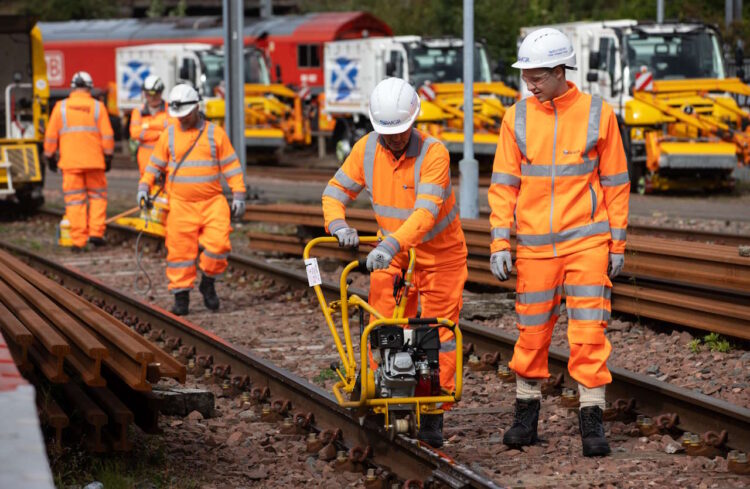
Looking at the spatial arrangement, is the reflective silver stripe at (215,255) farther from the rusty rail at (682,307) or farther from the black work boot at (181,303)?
the rusty rail at (682,307)

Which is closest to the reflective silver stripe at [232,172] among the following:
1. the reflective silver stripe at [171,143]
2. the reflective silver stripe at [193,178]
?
the reflective silver stripe at [193,178]

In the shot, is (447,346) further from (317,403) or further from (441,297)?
(317,403)

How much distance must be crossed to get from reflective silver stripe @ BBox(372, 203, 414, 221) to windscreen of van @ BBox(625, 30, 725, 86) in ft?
54.6

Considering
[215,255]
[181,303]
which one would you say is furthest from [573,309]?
[181,303]

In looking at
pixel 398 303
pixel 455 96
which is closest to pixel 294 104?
pixel 455 96

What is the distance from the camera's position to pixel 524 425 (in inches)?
256

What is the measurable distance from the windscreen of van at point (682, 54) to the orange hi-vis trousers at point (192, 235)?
520 inches

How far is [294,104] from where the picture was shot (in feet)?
103

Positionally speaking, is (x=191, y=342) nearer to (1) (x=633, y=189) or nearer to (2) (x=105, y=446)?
(2) (x=105, y=446)

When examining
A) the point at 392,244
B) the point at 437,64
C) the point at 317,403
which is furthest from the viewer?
the point at 437,64

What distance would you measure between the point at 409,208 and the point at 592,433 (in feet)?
4.65

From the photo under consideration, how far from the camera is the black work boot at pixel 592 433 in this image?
6.23 m

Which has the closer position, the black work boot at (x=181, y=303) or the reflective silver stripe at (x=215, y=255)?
the reflective silver stripe at (x=215, y=255)

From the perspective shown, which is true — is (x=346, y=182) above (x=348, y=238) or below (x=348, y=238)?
above
